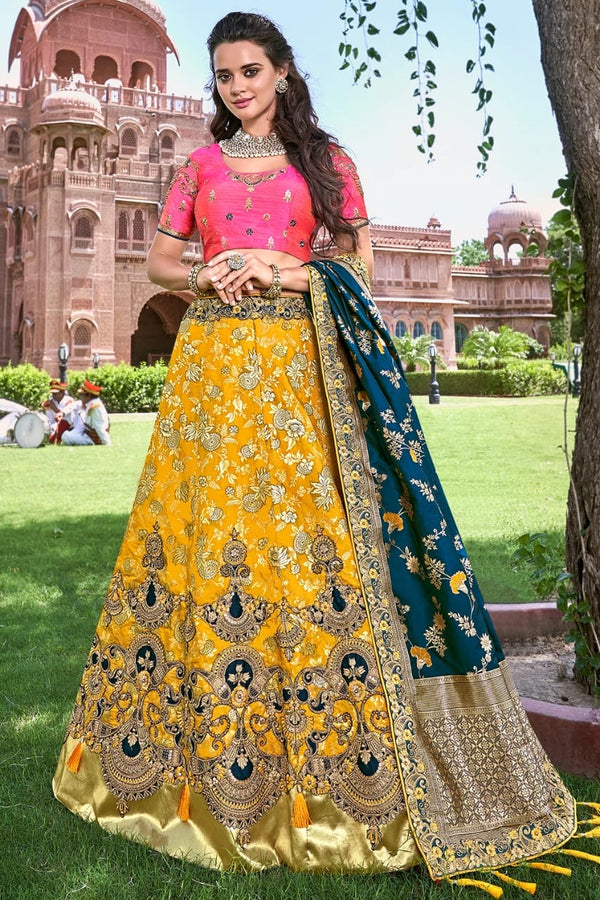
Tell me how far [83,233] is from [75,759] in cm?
2676

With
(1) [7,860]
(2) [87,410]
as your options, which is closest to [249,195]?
(1) [7,860]

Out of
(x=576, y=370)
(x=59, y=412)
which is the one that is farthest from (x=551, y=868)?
(x=59, y=412)

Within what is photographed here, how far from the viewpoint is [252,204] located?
251cm

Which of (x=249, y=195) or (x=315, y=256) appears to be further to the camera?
(x=315, y=256)

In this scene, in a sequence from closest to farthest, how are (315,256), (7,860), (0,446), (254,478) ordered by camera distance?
(7,860) < (254,478) < (315,256) < (0,446)

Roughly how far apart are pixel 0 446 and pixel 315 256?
44.1 ft

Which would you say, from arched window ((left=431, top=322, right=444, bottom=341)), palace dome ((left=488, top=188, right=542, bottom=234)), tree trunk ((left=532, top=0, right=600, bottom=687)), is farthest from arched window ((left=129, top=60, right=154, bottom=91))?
tree trunk ((left=532, top=0, right=600, bottom=687))

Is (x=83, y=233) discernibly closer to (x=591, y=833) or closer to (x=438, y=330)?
(x=438, y=330)

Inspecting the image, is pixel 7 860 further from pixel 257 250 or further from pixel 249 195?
pixel 249 195

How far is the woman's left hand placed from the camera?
2.40m

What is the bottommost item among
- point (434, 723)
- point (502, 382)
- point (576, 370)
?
point (434, 723)

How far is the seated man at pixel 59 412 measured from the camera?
15359 millimetres

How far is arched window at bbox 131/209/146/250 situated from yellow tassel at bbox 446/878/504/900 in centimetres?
2803

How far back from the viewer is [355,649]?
7.24ft
